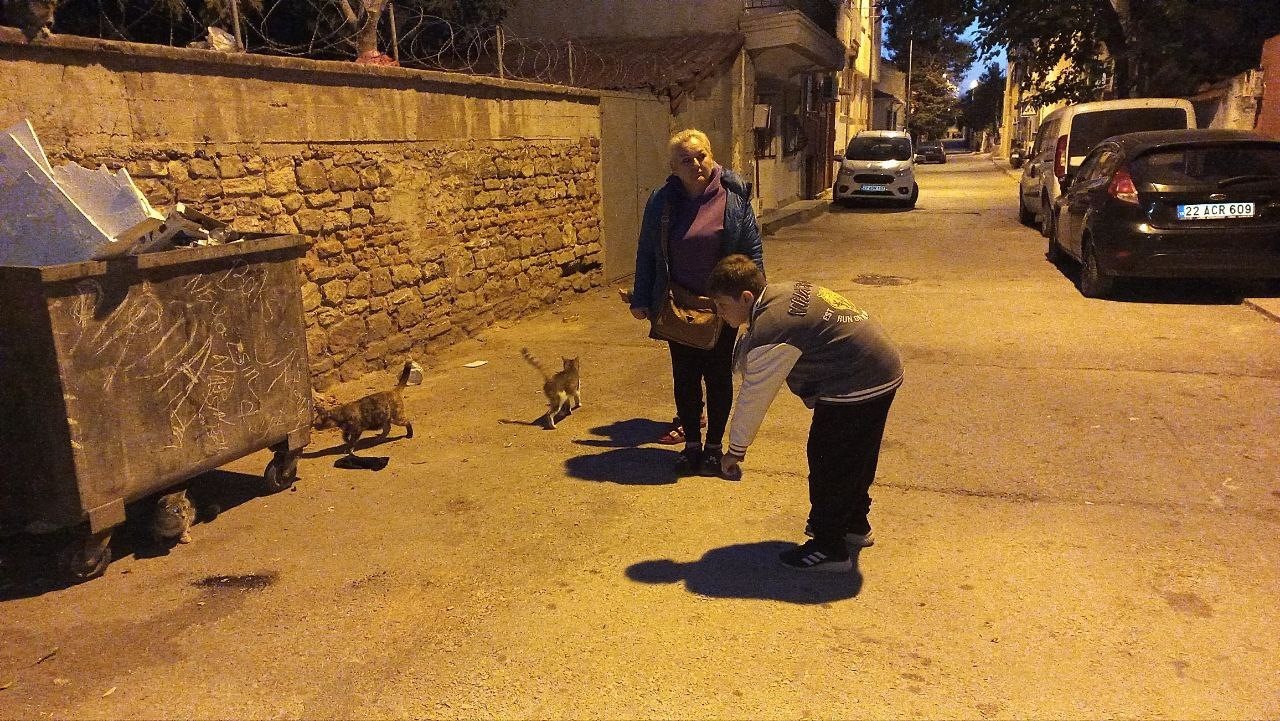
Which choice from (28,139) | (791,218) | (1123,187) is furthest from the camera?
(791,218)

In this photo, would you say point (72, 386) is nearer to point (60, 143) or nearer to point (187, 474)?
point (187, 474)

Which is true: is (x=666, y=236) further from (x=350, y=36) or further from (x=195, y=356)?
(x=350, y=36)

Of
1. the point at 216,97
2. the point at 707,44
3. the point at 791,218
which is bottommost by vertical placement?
the point at 791,218

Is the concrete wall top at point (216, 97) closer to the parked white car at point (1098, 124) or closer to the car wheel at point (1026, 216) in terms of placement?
the parked white car at point (1098, 124)

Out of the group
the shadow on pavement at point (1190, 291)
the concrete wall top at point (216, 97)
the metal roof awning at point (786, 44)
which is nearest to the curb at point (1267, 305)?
the shadow on pavement at point (1190, 291)

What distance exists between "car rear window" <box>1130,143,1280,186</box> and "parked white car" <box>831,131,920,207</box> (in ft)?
40.4

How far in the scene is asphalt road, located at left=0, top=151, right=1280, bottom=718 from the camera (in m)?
2.74

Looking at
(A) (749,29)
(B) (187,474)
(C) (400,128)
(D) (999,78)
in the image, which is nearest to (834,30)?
(A) (749,29)

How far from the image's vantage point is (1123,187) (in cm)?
807

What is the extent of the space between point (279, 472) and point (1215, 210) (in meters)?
8.10

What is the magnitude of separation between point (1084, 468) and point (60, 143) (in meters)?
5.66

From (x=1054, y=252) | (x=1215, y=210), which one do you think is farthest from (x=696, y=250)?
(x=1054, y=252)

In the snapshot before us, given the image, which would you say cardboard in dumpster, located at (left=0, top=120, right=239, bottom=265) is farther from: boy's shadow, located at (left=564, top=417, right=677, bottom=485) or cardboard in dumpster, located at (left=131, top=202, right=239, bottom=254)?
boy's shadow, located at (left=564, top=417, right=677, bottom=485)

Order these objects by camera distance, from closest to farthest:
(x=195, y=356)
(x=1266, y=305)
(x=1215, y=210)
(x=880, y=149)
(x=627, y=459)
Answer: (x=195, y=356) → (x=627, y=459) → (x=1215, y=210) → (x=1266, y=305) → (x=880, y=149)
